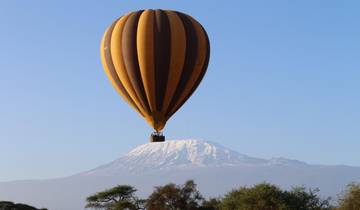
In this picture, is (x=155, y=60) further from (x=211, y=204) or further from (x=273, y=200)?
(x=211, y=204)

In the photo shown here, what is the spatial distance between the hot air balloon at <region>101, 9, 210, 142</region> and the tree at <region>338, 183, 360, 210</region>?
31.2m

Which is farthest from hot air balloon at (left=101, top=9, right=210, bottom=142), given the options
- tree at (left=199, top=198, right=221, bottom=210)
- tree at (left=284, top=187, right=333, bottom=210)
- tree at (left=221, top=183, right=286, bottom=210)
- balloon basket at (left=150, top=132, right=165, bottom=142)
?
tree at (left=199, top=198, right=221, bottom=210)

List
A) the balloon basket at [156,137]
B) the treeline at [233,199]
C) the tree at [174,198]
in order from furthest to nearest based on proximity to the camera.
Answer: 1. the tree at [174,198]
2. the treeline at [233,199]
3. the balloon basket at [156,137]

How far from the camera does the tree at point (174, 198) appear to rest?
108m

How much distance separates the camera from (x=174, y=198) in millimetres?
109250

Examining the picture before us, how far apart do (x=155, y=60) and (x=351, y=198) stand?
34952 mm

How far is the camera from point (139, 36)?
52469 mm

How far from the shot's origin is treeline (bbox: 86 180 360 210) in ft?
297

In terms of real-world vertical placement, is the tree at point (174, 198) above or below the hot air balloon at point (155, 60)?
below

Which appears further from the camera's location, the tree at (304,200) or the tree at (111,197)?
the tree at (111,197)

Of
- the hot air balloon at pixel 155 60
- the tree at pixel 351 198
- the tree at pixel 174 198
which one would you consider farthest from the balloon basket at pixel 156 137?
the tree at pixel 174 198

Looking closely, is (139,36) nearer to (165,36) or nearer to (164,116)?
(165,36)

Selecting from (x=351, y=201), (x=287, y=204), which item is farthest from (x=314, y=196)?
(x=351, y=201)

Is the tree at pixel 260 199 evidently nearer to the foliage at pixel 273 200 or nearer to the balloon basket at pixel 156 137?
the foliage at pixel 273 200
